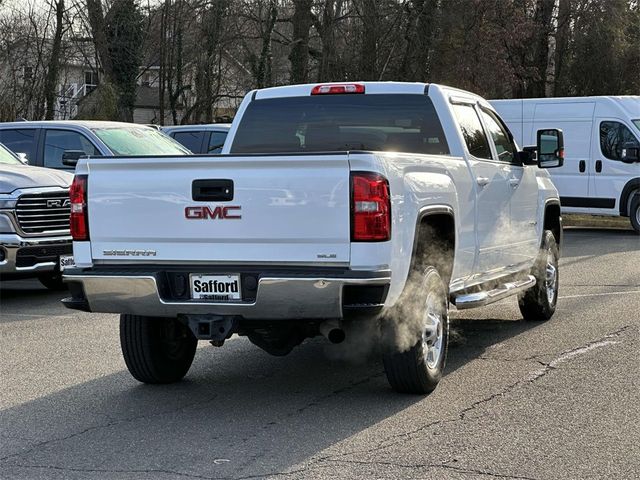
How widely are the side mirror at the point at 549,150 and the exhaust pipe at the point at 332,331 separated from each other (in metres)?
3.43

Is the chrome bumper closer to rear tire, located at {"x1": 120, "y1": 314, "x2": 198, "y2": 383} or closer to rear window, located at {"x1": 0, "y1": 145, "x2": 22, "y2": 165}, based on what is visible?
rear window, located at {"x1": 0, "y1": 145, "x2": 22, "y2": 165}

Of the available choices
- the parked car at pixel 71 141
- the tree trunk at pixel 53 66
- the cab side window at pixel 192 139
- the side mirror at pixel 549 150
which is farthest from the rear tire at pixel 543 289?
the tree trunk at pixel 53 66

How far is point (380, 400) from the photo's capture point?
6.55 meters

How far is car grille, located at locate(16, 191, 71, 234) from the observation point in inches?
443

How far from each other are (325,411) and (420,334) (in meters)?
0.74

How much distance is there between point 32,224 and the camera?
11273 millimetres

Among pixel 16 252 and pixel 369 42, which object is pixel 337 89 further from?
pixel 369 42

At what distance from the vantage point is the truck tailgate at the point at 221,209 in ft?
19.2

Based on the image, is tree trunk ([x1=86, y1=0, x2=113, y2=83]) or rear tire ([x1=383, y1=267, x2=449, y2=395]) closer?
rear tire ([x1=383, y1=267, x2=449, y2=395])

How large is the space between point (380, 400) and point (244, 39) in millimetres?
26391

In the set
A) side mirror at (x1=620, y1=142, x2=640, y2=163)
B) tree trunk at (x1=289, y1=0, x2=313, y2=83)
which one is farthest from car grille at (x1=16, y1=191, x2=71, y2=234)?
tree trunk at (x1=289, y1=0, x2=313, y2=83)

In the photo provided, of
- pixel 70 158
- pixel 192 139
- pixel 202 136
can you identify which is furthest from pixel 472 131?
pixel 192 139

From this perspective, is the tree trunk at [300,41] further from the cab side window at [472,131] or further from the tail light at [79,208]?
the tail light at [79,208]

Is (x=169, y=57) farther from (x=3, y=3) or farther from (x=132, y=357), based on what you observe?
(x=132, y=357)
